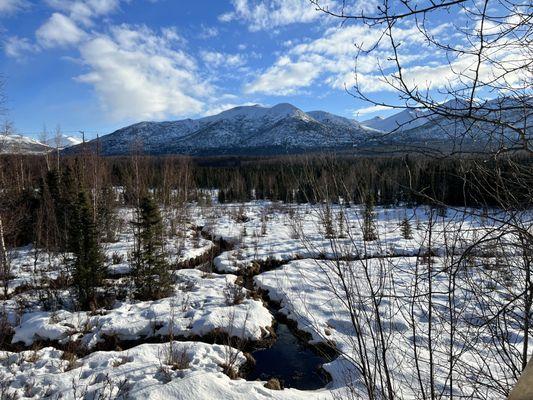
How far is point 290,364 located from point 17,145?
69.8 feet

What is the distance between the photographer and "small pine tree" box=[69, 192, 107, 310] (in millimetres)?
12359

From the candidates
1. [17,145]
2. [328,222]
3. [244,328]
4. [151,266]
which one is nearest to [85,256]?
[151,266]

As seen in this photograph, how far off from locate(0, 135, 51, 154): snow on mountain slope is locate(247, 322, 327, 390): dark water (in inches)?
447

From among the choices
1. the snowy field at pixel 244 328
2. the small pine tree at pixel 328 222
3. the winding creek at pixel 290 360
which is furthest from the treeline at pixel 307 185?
the winding creek at pixel 290 360

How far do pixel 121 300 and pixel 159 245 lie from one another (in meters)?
2.45

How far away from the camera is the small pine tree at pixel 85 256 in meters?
12.4

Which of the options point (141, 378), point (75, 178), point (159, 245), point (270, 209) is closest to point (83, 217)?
point (159, 245)

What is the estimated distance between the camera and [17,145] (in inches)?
833

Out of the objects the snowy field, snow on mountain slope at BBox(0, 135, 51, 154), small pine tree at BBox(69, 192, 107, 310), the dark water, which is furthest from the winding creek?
snow on mountain slope at BBox(0, 135, 51, 154)

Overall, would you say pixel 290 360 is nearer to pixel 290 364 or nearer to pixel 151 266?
pixel 290 364

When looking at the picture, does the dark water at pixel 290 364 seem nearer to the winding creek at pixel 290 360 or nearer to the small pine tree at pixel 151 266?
the winding creek at pixel 290 360

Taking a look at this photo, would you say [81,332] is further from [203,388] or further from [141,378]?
[203,388]

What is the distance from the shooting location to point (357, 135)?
259 centimetres

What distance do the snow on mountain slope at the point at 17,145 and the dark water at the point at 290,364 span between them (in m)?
11.3
